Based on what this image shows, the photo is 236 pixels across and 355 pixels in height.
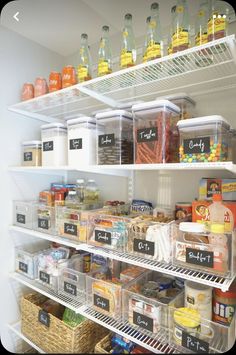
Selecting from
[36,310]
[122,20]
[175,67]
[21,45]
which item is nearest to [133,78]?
[175,67]

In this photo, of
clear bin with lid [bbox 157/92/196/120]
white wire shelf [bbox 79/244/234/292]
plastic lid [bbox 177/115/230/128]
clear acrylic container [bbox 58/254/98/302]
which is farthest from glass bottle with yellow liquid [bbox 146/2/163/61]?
clear acrylic container [bbox 58/254/98/302]

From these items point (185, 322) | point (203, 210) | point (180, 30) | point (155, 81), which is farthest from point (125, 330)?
point (180, 30)

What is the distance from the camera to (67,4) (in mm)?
1462

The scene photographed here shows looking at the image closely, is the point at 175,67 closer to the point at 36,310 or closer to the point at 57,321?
the point at 57,321

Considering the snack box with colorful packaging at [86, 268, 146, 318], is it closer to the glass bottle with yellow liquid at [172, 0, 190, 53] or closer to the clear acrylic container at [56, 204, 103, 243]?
the clear acrylic container at [56, 204, 103, 243]

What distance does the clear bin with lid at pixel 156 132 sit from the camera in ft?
3.40

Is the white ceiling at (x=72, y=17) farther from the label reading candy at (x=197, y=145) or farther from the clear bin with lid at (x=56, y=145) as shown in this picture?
the label reading candy at (x=197, y=145)

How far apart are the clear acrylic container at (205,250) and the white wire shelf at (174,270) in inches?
0.8

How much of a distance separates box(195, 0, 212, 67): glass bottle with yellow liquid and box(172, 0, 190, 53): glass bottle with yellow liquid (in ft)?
0.15

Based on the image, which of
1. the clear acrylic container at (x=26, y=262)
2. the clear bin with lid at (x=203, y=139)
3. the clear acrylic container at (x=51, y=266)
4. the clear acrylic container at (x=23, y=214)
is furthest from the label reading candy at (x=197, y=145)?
the clear acrylic container at (x=26, y=262)

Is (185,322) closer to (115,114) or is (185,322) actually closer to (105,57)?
(115,114)

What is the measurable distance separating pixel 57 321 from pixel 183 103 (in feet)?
4.91

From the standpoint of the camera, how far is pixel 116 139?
120 cm

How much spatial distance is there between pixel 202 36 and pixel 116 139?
0.59m
